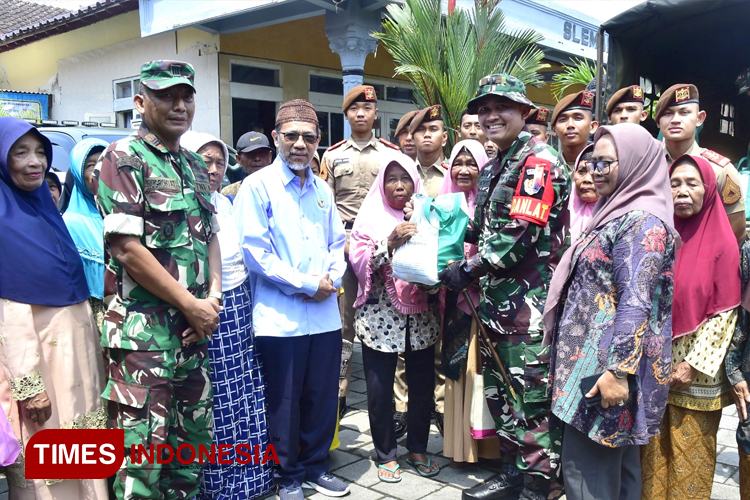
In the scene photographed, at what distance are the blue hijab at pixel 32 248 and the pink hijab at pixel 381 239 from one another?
1.50 metres

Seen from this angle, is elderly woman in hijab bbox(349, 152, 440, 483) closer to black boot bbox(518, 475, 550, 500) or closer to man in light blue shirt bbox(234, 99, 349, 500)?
man in light blue shirt bbox(234, 99, 349, 500)

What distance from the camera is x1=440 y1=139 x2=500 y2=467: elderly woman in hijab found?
3.59 metres

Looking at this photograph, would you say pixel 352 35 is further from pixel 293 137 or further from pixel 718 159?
pixel 718 159

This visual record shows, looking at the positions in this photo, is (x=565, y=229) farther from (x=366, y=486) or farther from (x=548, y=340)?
(x=366, y=486)

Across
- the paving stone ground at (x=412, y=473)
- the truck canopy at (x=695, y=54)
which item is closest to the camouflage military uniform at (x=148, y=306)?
the paving stone ground at (x=412, y=473)

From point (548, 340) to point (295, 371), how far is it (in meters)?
1.33

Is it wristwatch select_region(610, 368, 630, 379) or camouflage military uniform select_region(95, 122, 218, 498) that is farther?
camouflage military uniform select_region(95, 122, 218, 498)

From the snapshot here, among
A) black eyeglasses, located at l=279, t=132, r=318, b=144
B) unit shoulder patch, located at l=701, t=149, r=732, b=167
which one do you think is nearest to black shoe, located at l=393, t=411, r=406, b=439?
black eyeglasses, located at l=279, t=132, r=318, b=144

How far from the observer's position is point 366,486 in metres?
3.46

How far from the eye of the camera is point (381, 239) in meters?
3.64

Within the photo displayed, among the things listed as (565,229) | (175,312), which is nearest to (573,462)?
(565,229)

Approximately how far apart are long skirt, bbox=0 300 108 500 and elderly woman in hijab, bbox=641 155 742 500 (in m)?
2.61

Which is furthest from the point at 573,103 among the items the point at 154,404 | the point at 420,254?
the point at 154,404

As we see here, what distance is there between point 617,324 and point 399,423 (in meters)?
2.12
